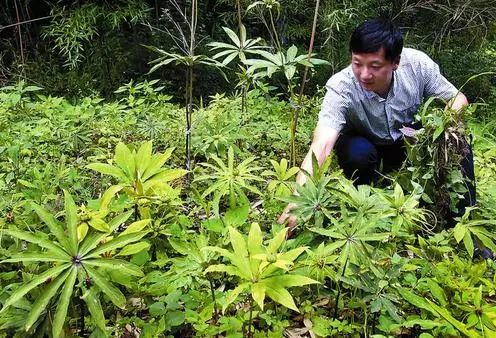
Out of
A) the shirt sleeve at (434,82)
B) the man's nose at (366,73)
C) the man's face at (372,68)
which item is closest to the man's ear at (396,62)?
the man's face at (372,68)

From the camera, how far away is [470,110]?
188 centimetres

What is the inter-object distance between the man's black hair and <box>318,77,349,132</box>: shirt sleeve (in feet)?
0.76

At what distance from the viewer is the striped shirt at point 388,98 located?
2365mm

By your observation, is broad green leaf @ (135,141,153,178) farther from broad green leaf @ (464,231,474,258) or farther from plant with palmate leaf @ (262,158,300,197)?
broad green leaf @ (464,231,474,258)

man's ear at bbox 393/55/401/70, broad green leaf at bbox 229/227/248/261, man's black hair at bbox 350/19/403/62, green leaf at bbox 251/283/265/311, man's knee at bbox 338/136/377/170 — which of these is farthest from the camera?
man's knee at bbox 338/136/377/170

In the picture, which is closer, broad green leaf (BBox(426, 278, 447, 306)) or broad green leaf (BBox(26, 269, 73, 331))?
broad green leaf (BBox(26, 269, 73, 331))

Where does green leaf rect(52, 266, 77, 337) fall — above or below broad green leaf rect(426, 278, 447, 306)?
above

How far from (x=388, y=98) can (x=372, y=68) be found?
0.26 metres

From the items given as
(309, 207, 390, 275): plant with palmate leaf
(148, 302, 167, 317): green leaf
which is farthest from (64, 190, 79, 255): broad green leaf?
(309, 207, 390, 275): plant with palmate leaf

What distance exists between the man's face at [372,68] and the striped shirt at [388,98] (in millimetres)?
112

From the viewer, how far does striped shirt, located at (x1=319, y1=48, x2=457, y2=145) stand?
7.76 feet

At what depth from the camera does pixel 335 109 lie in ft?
7.74

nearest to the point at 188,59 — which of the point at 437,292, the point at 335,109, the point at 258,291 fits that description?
the point at 335,109

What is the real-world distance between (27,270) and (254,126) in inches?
71.7
